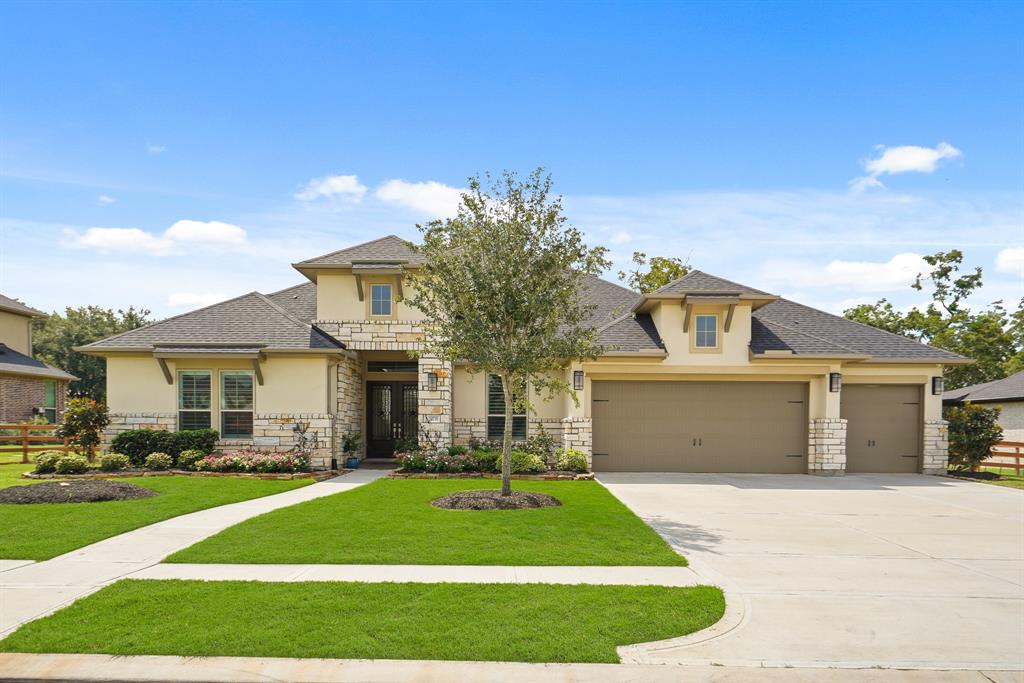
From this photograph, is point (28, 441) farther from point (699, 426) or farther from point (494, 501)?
point (699, 426)

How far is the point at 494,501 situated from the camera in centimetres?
1017

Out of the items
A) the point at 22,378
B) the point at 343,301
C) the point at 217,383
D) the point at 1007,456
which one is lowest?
the point at 1007,456

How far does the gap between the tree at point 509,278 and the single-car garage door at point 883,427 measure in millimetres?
11073

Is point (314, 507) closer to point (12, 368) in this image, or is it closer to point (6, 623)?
point (6, 623)

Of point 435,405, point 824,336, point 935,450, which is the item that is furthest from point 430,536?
point 935,450

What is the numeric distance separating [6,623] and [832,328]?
19437 millimetres

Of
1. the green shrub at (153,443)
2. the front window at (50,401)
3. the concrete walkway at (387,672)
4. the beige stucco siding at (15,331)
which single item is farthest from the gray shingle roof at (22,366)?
the concrete walkway at (387,672)

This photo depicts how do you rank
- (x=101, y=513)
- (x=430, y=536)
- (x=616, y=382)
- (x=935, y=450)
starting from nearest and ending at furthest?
(x=430, y=536), (x=101, y=513), (x=616, y=382), (x=935, y=450)

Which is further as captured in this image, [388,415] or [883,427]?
[388,415]

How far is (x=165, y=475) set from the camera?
13.9m

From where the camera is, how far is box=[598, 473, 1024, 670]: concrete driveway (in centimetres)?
461

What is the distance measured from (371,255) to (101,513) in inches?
370

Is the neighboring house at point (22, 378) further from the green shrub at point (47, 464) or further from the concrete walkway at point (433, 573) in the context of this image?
the concrete walkway at point (433, 573)

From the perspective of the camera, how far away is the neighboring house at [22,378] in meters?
23.2
